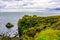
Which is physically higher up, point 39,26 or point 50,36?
point 50,36

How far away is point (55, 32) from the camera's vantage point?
5789 mm

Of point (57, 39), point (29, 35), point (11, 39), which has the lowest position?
→ point (11, 39)

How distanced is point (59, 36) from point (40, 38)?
454 mm

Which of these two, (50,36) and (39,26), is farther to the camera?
(39,26)

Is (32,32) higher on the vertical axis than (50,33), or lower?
lower

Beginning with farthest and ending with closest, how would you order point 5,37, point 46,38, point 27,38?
point 5,37, point 27,38, point 46,38

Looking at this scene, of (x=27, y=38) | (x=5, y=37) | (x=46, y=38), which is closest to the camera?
(x=46, y=38)

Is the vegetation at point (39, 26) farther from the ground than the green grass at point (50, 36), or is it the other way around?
the green grass at point (50, 36)

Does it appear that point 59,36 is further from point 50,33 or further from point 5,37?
point 5,37

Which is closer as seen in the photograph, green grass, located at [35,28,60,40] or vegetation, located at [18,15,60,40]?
green grass, located at [35,28,60,40]

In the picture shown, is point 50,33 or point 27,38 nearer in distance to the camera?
point 50,33

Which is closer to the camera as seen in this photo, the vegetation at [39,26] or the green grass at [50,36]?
the green grass at [50,36]

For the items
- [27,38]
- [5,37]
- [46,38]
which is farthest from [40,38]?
[5,37]

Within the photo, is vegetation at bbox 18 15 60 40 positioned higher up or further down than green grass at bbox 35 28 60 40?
further down
